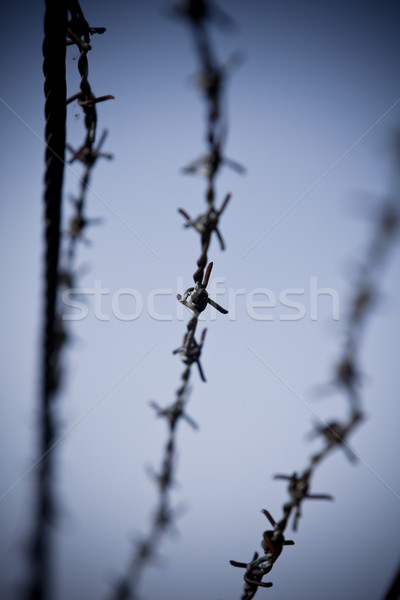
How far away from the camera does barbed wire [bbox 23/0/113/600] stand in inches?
33.7

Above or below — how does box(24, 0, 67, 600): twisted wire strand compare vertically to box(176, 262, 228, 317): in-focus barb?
above

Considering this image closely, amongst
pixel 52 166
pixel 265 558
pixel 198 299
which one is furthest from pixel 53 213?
pixel 265 558

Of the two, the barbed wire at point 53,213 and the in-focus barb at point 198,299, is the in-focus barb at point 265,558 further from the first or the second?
the barbed wire at point 53,213

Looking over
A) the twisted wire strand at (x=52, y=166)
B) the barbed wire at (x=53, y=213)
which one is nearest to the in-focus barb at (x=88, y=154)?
the barbed wire at (x=53, y=213)

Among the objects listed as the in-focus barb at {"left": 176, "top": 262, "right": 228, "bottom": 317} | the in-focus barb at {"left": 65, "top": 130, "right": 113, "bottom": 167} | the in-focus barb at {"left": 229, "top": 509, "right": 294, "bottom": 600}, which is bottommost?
the in-focus barb at {"left": 229, "top": 509, "right": 294, "bottom": 600}

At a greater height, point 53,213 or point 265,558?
point 53,213

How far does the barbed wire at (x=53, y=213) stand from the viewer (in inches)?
33.7

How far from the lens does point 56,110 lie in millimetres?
877

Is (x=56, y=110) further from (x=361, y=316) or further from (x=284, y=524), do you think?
(x=284, y=524)

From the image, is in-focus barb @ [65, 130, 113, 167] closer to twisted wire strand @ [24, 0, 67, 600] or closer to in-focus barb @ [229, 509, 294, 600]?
twisted wire strand @ [24, 0, 67, 600]

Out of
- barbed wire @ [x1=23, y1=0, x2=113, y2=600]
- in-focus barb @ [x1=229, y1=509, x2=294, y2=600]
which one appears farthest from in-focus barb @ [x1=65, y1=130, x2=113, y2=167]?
in-focus barb @ [x1=229, y1=509, x2=294, y2=600]

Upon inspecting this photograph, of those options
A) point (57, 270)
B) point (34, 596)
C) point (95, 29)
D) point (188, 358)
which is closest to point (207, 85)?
point (95, 29)

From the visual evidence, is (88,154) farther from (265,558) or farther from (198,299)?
(265,558)

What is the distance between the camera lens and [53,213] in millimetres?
927
